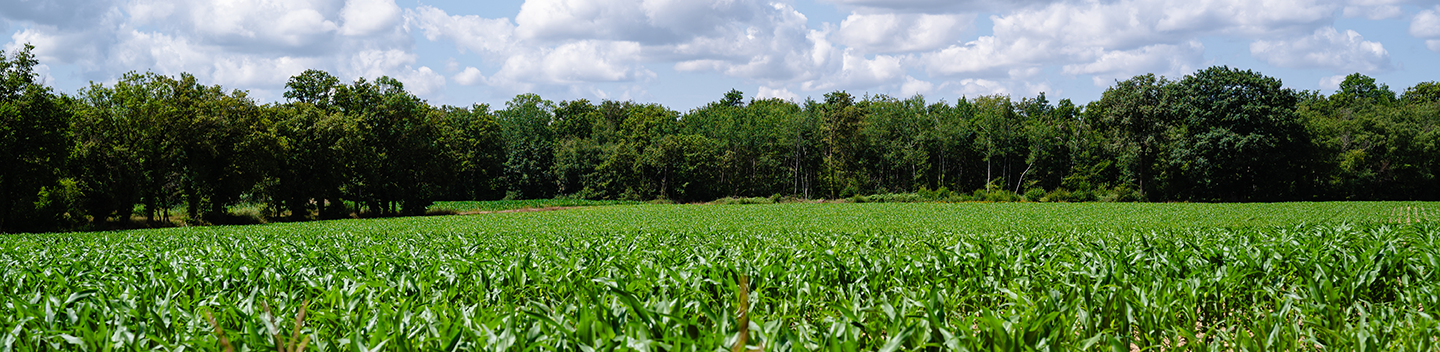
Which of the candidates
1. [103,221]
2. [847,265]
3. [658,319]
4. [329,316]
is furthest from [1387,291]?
[103,221]

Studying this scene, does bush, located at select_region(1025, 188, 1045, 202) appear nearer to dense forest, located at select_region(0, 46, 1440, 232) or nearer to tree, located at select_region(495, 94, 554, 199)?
dense forest, located at select_region(0, 46, 1440, 232)

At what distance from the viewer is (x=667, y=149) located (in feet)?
223

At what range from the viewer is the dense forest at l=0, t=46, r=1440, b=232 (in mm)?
30656

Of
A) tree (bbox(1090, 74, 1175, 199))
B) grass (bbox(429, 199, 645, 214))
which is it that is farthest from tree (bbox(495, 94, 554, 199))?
tree (bbox(1090, 74, 1175, 199))

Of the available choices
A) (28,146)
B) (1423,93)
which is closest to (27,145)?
(28,146)

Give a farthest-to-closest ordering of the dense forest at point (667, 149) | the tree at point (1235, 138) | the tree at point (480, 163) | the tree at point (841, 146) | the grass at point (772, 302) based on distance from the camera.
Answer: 1. the tree at point (480, 163)
2. the tree at point (841, 146)
3. the tree at point (1235, 138)
4. the dense forest at point (667, 149)
5. the grass at point (772, 302)

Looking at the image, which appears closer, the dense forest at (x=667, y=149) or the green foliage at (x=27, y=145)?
the green foliage at (x=27, y=145)

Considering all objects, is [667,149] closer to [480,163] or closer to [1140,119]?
[480,163]

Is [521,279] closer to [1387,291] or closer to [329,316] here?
[329,316]

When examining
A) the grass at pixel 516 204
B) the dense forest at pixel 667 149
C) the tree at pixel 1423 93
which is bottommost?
the grass at pixel 516 204

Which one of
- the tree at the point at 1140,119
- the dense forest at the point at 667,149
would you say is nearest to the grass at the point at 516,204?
the dense forest at the point at 667,149

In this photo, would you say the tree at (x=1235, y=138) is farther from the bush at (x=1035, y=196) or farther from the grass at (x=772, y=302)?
the grass at (x=772, y=302)

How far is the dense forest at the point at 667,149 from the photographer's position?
3066 cm

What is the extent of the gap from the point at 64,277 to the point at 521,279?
430 centimetres
